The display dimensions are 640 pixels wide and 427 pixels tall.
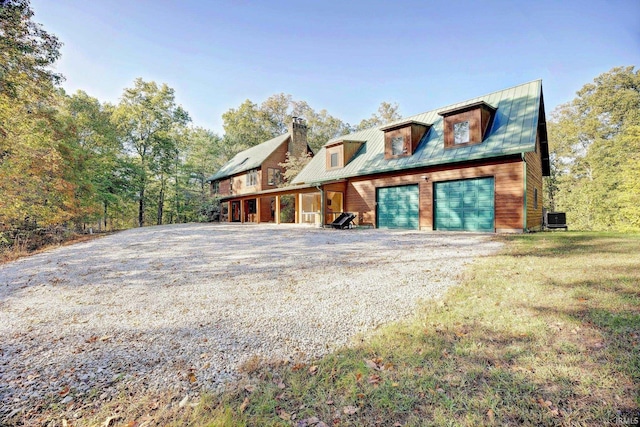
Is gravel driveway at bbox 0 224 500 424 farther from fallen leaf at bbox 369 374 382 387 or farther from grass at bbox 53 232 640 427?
fallen leaf at bbox 369 374 382 387

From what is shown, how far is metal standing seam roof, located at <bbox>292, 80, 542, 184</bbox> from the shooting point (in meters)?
10.2

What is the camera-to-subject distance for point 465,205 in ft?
36.9

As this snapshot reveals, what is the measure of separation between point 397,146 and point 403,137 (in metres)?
0.51

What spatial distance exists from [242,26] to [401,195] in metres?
9.54

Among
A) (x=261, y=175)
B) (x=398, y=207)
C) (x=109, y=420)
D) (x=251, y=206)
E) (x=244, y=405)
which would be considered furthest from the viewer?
(x=251, y=206)

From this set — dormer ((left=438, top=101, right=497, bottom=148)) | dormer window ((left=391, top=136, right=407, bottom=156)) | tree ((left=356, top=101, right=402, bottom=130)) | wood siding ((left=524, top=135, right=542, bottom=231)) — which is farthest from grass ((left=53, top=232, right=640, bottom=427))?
tree ((left=356, top=101, right=402, bottom=130))

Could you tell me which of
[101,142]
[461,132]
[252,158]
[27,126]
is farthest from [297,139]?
[27,126]

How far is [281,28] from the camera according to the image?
1124 cm

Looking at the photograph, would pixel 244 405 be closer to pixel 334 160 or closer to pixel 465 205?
pixel 465 205

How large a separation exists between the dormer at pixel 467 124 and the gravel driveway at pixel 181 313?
6.13 m

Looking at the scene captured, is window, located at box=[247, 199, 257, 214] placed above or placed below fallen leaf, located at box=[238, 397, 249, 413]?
above

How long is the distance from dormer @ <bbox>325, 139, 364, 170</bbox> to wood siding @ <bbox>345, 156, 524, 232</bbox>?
5.19 ft

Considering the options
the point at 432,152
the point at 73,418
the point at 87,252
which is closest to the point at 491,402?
the point at 73,418

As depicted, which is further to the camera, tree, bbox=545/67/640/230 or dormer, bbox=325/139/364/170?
tree, bbox=545/67/640/230
